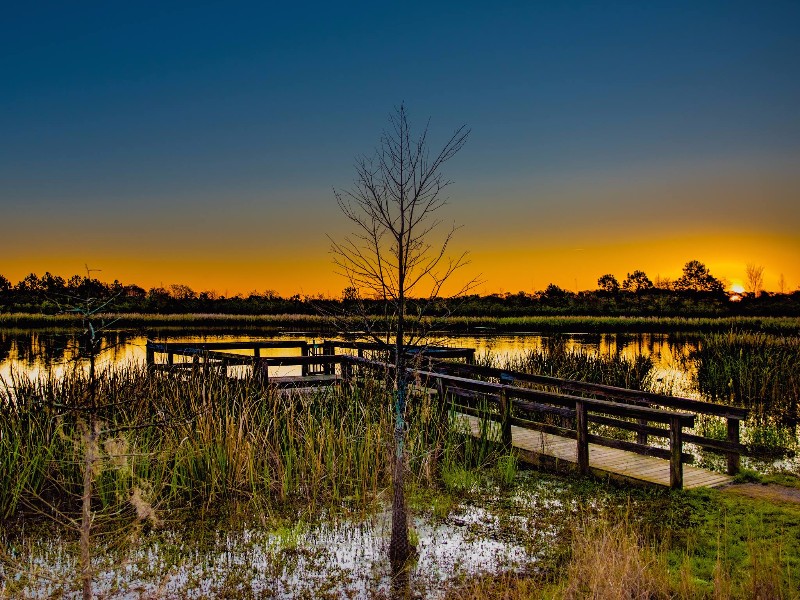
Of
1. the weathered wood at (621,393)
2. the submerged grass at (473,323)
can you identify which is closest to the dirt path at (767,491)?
the weathered wood at (621,393)

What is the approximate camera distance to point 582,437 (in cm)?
880

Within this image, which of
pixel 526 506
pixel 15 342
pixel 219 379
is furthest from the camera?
pixel 15 342

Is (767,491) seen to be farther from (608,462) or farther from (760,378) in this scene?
(760,378)

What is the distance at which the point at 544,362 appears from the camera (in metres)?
19.0

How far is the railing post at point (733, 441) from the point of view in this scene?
27.9 ft

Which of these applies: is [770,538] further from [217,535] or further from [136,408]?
[136,408]

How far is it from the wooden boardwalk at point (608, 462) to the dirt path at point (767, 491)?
200 mm

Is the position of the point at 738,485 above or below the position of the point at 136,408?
below

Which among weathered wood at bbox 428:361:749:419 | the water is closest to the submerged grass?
weathered wood at bbox 428:361:749:419

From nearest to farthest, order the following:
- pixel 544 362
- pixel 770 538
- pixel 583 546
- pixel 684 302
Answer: pixel 583 546, pixel 770 538, pixel 544 362, pixel 684 302

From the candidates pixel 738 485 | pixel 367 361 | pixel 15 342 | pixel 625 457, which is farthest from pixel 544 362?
pixel 15 342

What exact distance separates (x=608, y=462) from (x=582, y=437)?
0.79 metres

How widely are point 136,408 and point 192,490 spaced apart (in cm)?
241

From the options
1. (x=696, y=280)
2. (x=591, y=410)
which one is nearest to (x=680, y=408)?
(x=591, y=410)
